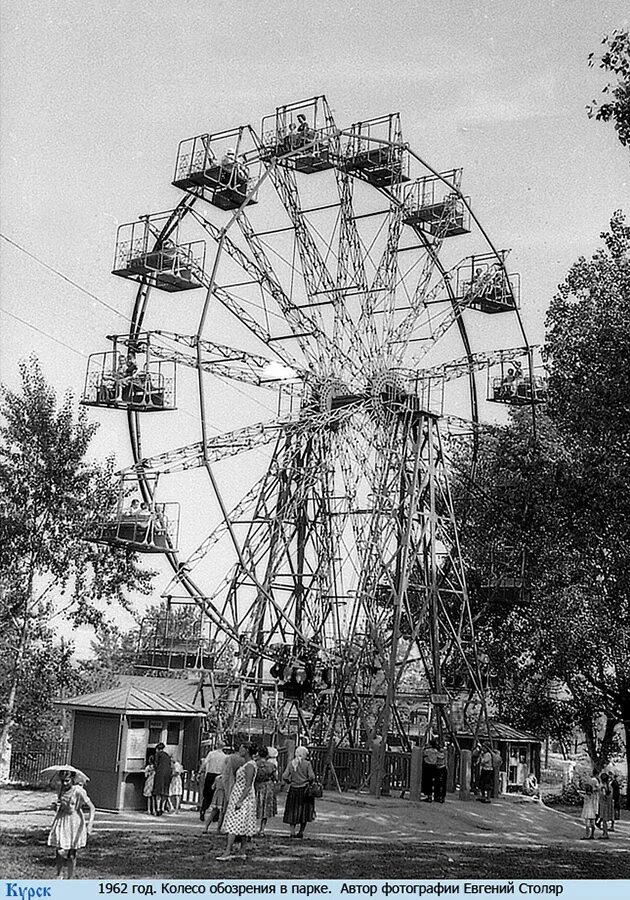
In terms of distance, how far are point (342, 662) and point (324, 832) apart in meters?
8.28

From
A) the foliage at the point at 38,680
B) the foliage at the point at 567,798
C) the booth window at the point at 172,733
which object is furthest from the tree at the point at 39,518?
the foliage at the point at 567,798

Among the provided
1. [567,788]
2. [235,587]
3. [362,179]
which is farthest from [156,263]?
[567,788]

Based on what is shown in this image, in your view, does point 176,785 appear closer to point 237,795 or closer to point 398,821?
point 398,821

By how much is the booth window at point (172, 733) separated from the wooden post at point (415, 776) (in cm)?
533

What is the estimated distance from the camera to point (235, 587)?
2594cm

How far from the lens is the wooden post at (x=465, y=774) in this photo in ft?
76.6

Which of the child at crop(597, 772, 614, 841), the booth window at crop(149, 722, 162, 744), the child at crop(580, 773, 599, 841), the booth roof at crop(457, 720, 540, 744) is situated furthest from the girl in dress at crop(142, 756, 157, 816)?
the booth roof at crop(457, 720, 540, 744)

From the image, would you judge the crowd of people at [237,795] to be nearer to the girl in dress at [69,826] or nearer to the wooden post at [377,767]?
the girl in dress at [69,826]

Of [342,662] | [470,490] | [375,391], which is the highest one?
[375,391]

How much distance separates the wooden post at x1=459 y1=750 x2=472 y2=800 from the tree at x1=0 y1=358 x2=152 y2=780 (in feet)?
27.2

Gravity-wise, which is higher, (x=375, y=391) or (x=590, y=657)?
(x=375, y=391)

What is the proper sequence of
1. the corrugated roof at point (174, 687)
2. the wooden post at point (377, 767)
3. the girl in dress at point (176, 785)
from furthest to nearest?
1. the corrugated roof at point (174, 687)
2. the wooden post at point (377, 767)
3. the girl in dress at point (176, 785)

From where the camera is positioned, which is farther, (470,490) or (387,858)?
(470,490)

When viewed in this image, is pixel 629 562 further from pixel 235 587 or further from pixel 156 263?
pixel 156 263
